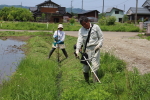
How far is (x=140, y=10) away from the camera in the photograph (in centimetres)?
5241

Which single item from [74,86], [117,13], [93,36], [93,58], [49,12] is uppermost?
[117,13]

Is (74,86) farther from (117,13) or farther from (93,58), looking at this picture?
(117,13)

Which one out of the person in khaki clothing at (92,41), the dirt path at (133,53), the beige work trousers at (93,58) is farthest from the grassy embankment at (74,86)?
the dirt path at (133,53)

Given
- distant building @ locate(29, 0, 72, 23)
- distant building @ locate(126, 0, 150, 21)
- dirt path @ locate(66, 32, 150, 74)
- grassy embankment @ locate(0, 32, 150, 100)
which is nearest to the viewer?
grassy embankment @ locate(0, 32, 150, 100)

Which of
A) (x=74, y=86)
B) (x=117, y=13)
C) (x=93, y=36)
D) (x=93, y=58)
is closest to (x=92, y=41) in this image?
(x=93, y=36)

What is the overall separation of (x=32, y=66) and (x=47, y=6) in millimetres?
45500

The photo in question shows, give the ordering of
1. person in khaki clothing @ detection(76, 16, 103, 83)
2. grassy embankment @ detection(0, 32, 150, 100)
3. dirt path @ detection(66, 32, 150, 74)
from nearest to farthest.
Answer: grassy embankment @ detection(0, 32, 150, 100), person in khaki clothing @ detection(76, 16, 103, 83), dirt path @ detection(66, 32, 150, 74)

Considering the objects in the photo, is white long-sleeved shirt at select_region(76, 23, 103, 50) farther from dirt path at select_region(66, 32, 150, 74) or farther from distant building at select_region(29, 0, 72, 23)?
distant building at select_region(29, 0, 72, 23)

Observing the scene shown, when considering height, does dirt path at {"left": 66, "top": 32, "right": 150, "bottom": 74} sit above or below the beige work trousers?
below

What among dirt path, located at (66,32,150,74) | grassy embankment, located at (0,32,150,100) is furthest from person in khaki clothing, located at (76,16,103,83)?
dirt path, located at (66,32,150,74)

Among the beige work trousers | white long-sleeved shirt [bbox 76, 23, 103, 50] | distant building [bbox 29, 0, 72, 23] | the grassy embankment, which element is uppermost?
distant building [bbox 29, 0, 72, 23]

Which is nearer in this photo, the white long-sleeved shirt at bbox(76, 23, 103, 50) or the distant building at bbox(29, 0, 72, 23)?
the white long-sleeved shirt at bbox(76, 23, 103, 50)

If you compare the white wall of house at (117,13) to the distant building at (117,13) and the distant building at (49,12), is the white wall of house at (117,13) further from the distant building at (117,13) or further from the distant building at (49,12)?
the distant building at (49,12)

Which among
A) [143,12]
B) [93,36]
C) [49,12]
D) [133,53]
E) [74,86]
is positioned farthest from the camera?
[143,12]
